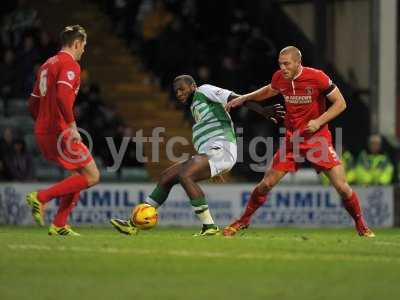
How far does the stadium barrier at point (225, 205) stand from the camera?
2123cm

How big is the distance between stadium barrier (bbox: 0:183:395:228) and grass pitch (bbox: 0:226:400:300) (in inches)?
310

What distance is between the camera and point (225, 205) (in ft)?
71.1

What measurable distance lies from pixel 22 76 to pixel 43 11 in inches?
159

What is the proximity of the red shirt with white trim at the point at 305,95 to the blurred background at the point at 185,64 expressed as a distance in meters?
8.00

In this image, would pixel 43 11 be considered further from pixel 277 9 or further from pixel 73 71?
pixel 73 71

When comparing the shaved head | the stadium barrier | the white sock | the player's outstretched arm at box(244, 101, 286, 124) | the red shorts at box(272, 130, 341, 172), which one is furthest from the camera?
the stadium barrier

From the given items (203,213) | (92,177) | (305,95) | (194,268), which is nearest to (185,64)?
(305,95)

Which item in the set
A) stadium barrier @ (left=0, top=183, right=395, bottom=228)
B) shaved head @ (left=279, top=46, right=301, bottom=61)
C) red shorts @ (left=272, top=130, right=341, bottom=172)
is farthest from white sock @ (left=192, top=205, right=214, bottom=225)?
stadium barrier @ (left=0, top=183, right=395, bottom=228)

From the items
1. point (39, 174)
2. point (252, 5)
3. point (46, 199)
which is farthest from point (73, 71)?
point (252, 5)

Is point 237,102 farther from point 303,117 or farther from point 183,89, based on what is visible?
point 303,117

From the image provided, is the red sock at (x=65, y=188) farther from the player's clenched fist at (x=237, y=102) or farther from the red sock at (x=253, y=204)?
the red sock at (x=253, y=204)

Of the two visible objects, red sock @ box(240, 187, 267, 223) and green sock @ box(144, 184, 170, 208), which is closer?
green sock @ box(144, 184, 170, 208)

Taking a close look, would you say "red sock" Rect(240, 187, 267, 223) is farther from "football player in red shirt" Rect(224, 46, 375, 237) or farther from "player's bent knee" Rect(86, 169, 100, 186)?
"player's bent knee" Rect(86, 169, 100, 186)

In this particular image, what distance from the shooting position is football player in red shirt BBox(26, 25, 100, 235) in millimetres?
13539
